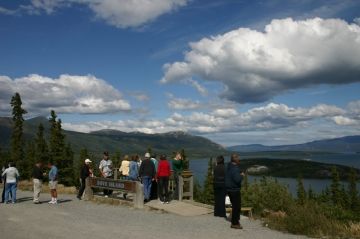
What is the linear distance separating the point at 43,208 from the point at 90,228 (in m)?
6.05

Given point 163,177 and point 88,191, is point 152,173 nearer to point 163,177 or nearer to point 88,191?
point 163,177

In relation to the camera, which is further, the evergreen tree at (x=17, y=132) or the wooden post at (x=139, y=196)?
the evergreen tree at (x=17, y=132)

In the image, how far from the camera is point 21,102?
57.3 metres

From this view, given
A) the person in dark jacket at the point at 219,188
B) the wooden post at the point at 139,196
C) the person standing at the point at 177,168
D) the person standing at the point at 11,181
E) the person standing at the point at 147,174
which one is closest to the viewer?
the person in dark jacket at the point at 219,188

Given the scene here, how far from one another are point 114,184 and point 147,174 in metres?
1.91

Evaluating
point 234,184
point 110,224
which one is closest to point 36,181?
point 110,224

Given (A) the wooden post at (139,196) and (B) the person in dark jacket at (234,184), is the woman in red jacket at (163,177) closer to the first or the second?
(A) the wooden post at (139,196)

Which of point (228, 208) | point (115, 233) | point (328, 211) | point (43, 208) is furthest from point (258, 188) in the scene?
point (43, 208)

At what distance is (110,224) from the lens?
47.5 ft

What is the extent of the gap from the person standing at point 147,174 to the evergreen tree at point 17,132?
41897mm

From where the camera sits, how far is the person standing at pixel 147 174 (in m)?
19.1

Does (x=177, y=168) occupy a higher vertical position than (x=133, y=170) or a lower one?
higher

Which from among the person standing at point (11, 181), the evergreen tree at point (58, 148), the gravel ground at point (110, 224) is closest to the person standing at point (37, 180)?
the person standing at point (11, 181)

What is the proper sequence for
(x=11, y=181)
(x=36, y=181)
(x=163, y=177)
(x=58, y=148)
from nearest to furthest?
(x=163, y=177) → (x=36, y=181) → (x=11, y=181) → (x=58, y=148)
